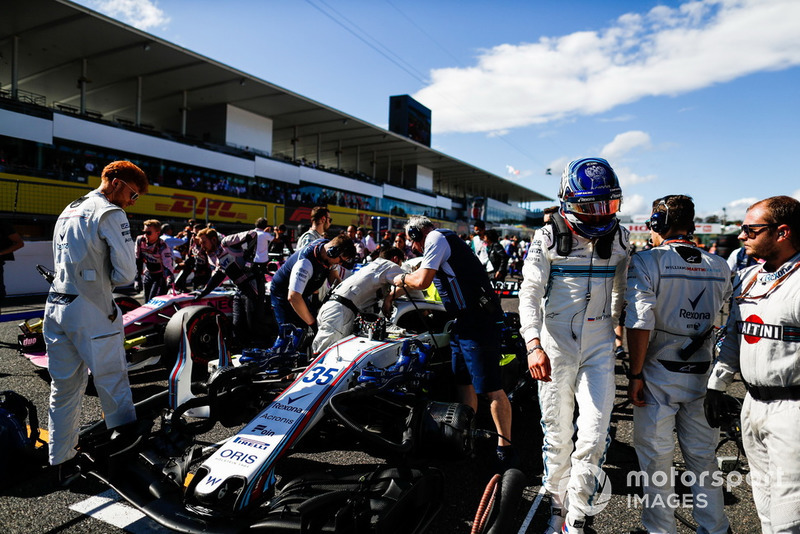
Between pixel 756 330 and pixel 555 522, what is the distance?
4.34 feet

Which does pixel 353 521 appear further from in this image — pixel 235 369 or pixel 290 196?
pixel 290 196

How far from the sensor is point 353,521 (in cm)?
206

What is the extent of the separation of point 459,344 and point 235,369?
5.13 ft

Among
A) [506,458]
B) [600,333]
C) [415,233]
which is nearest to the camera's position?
[600,333]

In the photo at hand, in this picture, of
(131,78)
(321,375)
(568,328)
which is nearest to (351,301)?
(321,375)

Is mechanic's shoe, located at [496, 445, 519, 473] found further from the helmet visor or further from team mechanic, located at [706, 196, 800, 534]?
the helmet visor

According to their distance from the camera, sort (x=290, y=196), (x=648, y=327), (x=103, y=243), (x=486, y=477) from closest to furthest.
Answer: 1. (x=648, y=327)
2. (x=103, y=243)
3. (x=486, y=477)
4. (x=290, y=196)

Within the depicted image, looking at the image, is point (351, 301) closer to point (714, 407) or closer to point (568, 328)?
point (568, 328)

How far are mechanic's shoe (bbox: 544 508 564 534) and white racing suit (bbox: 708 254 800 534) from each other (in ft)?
2.79

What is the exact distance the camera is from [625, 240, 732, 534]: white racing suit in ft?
7.65

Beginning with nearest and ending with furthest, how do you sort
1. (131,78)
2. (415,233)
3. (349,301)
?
(415,233) → (349,301) → (131,78)

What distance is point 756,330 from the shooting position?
2080mm

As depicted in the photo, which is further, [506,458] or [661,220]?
[506,458]

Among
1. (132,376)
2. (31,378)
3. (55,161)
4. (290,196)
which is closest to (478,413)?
(132,376)
